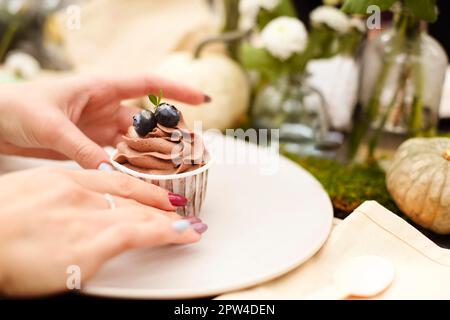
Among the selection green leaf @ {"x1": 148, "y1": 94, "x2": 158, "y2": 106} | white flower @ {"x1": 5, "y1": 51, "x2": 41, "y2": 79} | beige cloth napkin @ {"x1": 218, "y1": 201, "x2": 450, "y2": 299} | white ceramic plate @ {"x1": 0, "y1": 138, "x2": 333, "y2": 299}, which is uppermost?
green leaf @ {"x1": 148, "y1": 94, "x2": 158, "y2": 106}

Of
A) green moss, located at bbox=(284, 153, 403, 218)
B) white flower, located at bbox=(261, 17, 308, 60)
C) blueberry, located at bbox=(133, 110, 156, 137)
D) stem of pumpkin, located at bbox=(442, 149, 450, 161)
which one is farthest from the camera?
white flower, located at bbox=(261, 17, 308, 60)

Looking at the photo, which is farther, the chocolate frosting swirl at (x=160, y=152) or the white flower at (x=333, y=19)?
the white flower at (x=333, y=19)

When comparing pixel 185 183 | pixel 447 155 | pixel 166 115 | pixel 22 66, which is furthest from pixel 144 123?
pixel 22 66

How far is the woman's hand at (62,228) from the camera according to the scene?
0.87 meters

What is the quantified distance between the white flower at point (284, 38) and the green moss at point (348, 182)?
0.31 m

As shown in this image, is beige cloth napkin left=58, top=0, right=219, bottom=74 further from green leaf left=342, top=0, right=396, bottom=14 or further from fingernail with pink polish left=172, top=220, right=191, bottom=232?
fingernail with pink polish left=172, top=220, right=191, bottom=232

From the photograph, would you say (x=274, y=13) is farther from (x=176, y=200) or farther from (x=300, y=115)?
(x=176, y=200)

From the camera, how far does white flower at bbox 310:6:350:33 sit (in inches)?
65.1

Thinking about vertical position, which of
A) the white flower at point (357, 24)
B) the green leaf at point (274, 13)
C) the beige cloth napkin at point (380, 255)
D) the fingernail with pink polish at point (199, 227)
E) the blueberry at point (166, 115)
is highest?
the green leaf at point (274, 13)

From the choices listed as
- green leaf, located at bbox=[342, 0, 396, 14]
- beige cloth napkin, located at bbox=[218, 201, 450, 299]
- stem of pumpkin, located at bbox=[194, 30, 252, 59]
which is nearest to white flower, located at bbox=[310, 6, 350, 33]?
stem of pumpkin, located at bbox=[194, 30, 252, 59]

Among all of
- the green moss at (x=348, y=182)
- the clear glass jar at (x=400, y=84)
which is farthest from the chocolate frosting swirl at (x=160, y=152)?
the clear glass jar at (x=400, y=84)

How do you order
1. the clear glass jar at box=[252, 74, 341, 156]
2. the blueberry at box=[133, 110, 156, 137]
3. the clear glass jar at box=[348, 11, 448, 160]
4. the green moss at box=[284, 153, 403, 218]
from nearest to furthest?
1. the blueberry at box=[133, 110, 156, 137]
2. the green moss at box=[284, 153, 403, 218]
3. the clear glass jar at box=[348, 11, 448, 160]
4. the clear glass jar at box=[252, 74, 341, 156]

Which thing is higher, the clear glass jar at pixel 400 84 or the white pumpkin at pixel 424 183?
the clear glass jar at pixel 400 84

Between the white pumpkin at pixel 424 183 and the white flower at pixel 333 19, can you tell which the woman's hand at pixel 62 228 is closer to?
the white pumpkin at pixel 424 183
